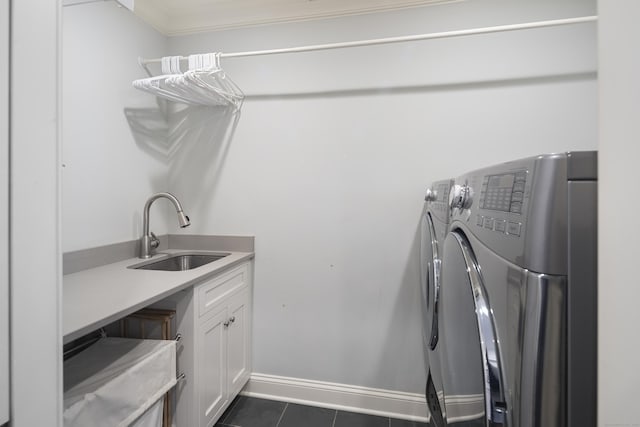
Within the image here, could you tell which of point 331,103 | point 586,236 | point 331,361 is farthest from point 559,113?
point 331,361

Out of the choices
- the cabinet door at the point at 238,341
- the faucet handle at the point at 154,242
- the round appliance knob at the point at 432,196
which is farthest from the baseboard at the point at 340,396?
the round appliance knob at the point at 432,196

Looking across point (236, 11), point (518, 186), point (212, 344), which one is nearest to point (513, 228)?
point (518, 186)

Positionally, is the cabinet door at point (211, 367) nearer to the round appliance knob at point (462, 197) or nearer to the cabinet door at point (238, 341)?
the cabinet door at point (238, 341)

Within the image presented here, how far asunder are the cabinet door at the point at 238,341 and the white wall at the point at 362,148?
95 millimetres

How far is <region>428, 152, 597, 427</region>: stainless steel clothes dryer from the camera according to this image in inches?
12.7

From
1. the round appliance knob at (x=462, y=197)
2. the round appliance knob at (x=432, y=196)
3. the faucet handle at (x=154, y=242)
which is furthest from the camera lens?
the faucet handle at (x=154, y=242)

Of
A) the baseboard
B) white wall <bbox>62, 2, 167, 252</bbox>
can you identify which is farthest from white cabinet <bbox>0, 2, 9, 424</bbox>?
the baseboard

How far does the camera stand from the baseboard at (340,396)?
1.70 metres

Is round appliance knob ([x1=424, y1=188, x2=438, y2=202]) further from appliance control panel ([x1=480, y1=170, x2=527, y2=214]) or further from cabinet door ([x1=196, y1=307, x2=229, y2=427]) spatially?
cabinet door ([x1=196, y1=307, x2=229, y2=427])

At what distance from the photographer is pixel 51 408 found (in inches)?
20.1

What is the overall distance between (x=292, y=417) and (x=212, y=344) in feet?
2.41

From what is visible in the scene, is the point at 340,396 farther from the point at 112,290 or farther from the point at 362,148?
the point at 362,148

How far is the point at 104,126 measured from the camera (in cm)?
157

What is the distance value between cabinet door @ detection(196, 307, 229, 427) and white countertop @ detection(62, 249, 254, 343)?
26 cm
